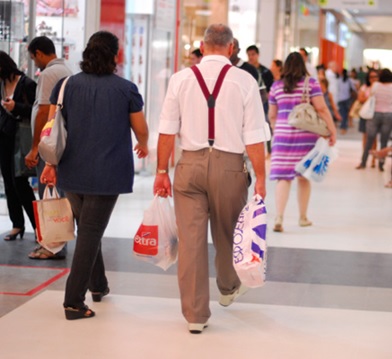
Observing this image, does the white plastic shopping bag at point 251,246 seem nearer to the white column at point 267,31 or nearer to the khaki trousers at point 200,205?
the khaki trousers at point 200,205

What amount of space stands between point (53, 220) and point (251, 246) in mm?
1158

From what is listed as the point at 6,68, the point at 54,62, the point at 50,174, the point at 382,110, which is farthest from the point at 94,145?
the point at 382,110

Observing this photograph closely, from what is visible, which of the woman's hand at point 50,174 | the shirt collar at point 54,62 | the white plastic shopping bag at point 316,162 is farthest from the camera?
the white plastic shopping bag at point 316,162

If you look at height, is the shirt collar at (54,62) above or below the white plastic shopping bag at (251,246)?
above

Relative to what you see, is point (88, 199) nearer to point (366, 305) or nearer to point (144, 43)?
point (366, 305)

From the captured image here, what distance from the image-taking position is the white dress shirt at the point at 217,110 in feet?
15.9

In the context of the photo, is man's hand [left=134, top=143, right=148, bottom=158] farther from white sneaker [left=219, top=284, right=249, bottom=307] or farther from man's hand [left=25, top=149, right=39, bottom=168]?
man's hand [left=25, top=149, right=39, bottom=168]

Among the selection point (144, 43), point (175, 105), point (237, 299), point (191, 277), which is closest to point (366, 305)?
point (237, 299)

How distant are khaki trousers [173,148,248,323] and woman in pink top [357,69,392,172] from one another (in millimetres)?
9344

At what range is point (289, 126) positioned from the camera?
26.8ft

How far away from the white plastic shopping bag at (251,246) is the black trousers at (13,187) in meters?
2.84

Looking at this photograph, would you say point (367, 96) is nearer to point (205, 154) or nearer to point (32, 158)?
point (32, 158)

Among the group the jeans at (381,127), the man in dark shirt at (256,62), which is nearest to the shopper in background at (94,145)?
the man in dark shirt at (256,62)

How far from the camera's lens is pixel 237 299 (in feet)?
18.5
